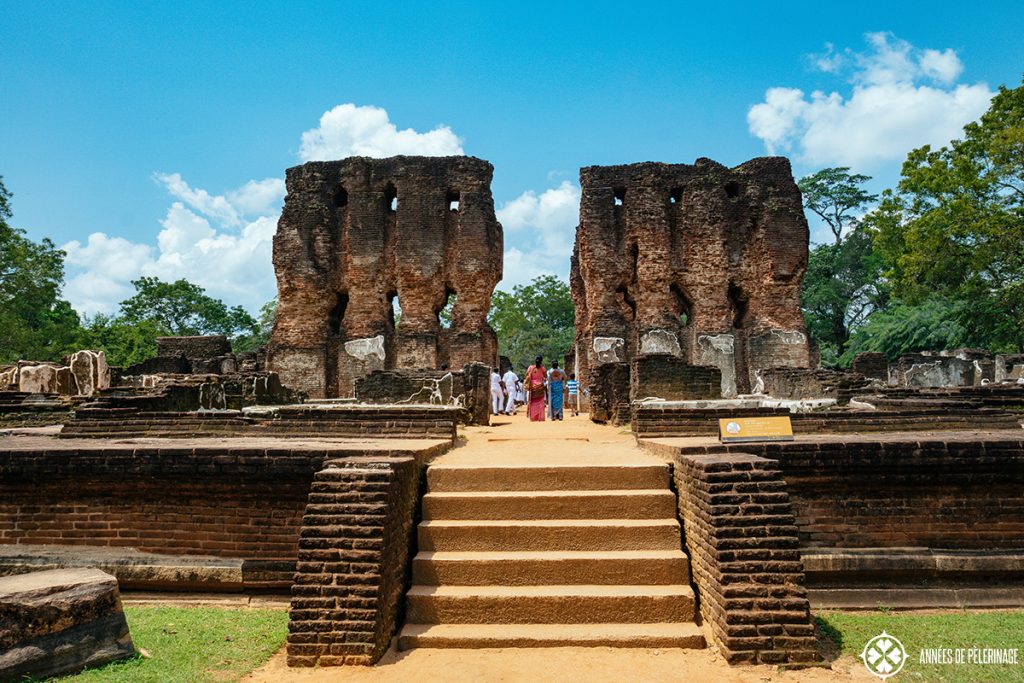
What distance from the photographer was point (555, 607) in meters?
3.90

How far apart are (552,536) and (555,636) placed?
752 millimetres

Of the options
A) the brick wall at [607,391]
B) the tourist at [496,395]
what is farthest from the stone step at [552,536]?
the tourist at [496,395]

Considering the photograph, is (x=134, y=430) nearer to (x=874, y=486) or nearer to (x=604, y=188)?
(x=874, y=486)

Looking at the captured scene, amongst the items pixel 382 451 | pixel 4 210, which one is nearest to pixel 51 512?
pixel 382 451

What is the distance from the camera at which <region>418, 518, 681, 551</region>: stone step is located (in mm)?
4320

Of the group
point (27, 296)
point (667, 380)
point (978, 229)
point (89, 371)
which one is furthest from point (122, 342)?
point (978, 229)

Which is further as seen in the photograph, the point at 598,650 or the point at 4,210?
the point at 4,210

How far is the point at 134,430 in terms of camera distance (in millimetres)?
6848

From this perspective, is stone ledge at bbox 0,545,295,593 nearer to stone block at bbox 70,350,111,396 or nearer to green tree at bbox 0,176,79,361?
stone block at bbox 70,350,111,396

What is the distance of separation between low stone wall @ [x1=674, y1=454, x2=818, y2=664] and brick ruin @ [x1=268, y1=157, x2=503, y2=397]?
1455cm

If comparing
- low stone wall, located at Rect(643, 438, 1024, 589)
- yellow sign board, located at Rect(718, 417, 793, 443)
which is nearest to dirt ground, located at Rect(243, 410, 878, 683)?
low stone wall, located at Rect(643, 438, 1024, 589)

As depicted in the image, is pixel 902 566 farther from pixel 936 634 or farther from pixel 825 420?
pixel 825 420

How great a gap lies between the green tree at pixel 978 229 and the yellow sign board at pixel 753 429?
18.5m

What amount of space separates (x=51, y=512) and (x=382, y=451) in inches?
111
